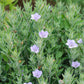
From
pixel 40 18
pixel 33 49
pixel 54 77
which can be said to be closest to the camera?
pixel 33 49

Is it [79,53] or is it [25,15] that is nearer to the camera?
[79,53]

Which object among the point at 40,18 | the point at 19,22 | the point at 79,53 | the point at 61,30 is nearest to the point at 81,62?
the point at 79,53

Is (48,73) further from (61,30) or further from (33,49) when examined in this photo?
(61,30)

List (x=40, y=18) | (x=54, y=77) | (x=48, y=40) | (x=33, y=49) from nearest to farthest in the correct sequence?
(x=33, y=49)
(x=54, y=77)
(x=48, y=40)
(x=40, y=18)

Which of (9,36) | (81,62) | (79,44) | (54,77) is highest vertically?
(9,36)

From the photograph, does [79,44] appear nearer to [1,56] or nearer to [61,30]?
[61,30]

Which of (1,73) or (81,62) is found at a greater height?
(81,62)

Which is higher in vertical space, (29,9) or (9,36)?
(29,9)

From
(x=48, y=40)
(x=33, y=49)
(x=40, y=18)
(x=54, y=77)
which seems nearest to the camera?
(x=33, y=49)

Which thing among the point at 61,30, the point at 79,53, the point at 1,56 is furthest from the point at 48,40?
the point at 1,56
